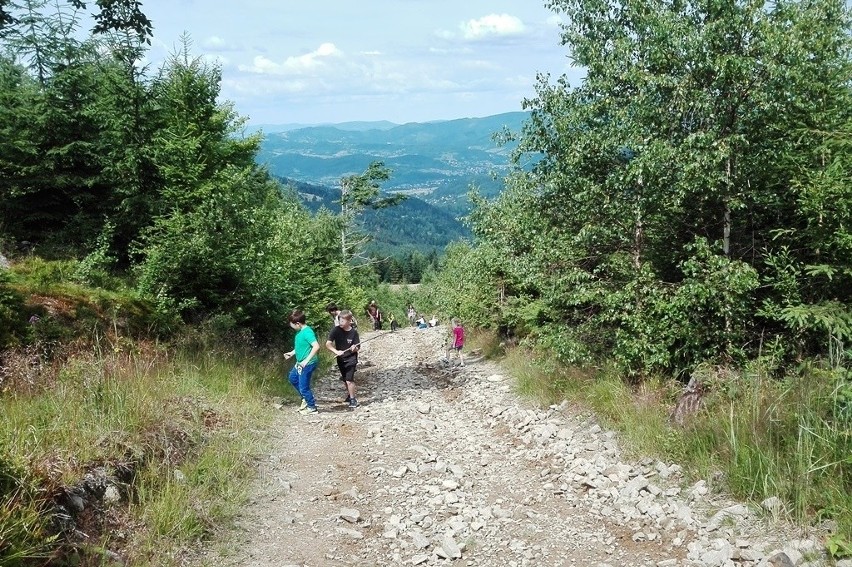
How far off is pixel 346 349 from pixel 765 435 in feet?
27.0

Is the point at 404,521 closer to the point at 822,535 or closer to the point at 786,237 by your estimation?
the point at 822,535

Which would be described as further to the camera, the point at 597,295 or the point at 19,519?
the point at 597,295

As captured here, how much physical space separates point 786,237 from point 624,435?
13.8 ft

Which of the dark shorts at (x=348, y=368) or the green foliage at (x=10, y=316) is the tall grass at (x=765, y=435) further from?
the green foliage at (x=10, y=316)

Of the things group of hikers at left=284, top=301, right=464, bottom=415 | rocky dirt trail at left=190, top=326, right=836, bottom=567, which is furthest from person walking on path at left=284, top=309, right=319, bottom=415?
rocky dirt trail at left=190, top=326, right=836, bottom=567

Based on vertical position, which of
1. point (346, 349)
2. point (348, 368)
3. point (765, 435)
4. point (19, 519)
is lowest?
point (348, 368)

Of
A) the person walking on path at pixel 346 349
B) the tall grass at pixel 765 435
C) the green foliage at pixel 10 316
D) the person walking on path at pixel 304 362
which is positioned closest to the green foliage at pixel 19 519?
the green foliage at pixel 10 316

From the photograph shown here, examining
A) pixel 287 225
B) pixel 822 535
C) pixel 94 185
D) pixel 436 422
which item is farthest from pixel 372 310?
pixel 822 535

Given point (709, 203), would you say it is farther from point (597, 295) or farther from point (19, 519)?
point (19, 519)

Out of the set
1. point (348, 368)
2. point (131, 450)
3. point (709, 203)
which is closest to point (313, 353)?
point (348, 368)

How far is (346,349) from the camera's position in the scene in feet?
40.3

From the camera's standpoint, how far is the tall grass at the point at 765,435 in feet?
16.6

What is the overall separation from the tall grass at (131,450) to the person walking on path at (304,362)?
2052 mm

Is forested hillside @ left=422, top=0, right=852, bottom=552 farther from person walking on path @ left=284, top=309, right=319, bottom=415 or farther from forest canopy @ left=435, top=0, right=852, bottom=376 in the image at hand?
person walking on path @ left=284, top=309, right=319, bottom=415
